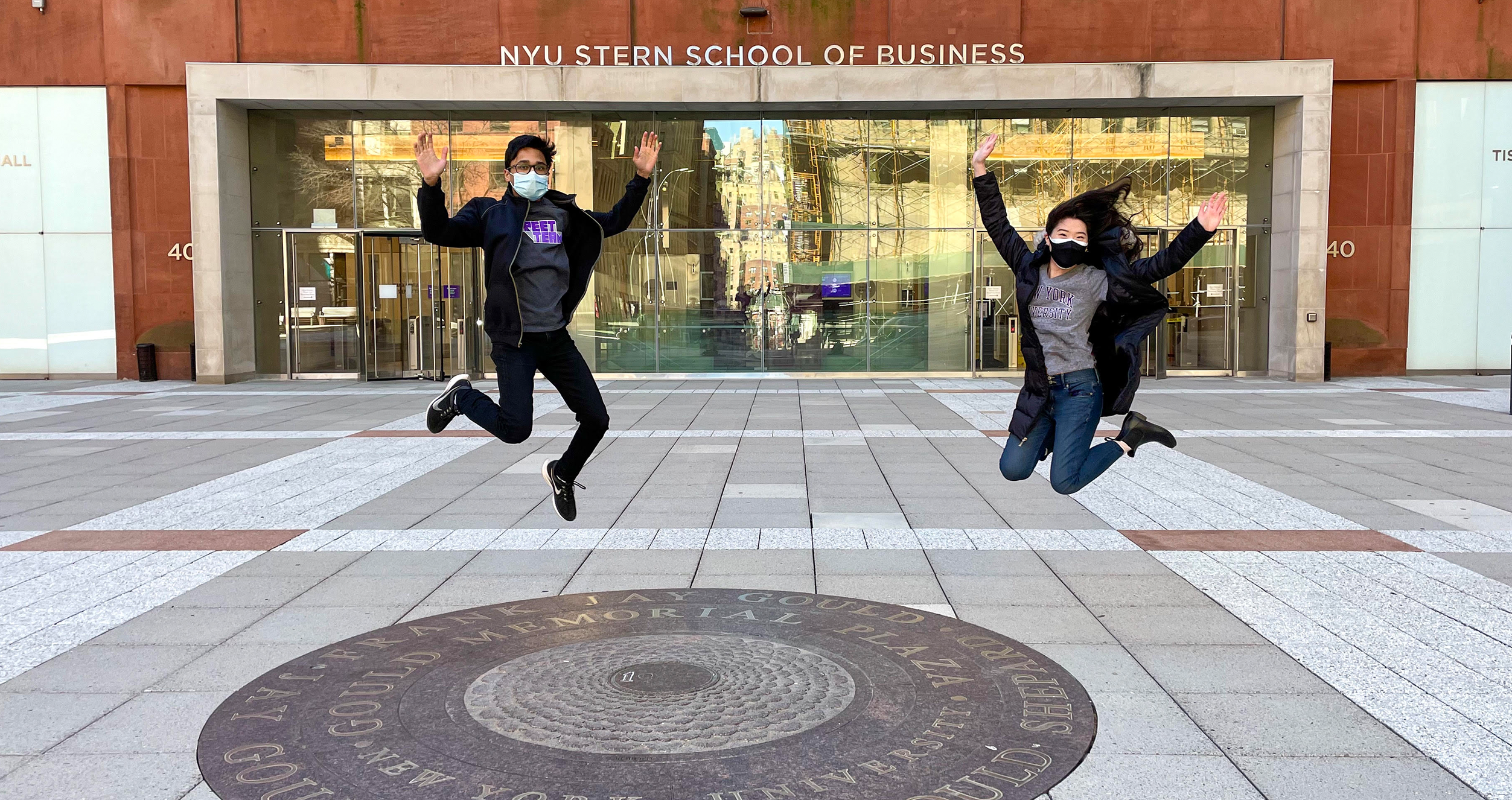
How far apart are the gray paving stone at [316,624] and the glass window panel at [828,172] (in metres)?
16.7

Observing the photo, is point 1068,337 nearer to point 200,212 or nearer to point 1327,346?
point 1327,346

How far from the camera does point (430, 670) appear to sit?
4301 mm

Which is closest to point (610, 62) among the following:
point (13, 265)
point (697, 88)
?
point (697, 88)

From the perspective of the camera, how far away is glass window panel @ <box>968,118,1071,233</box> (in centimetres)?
2097

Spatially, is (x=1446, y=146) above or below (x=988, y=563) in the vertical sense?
above

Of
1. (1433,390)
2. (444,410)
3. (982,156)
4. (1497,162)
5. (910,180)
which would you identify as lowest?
(1433,390)

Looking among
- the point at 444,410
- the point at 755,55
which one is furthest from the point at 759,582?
the point at 755,55

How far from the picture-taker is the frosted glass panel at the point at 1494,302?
781 inches

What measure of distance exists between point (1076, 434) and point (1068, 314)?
0.59m

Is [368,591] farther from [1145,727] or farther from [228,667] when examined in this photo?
[1145,727]

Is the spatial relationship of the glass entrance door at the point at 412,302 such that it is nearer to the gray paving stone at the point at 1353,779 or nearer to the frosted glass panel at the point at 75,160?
the frosted glass panel at the point at 75,160

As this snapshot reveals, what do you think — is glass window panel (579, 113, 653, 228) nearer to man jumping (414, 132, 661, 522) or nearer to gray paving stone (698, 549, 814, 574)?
gray paving stone (698, 549, 814, 574)

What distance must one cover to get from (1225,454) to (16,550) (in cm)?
937

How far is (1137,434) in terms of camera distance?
5789 millimetres
